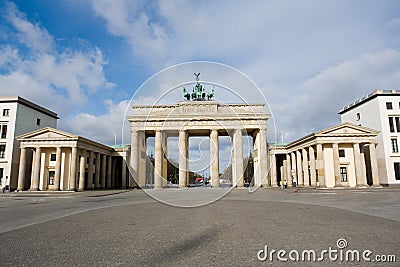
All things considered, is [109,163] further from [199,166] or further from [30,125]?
[199,166]

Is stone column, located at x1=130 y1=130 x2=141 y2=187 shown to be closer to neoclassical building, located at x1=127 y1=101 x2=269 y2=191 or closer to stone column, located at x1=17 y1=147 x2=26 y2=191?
neoclassical building, located at x1=127 y1=101 x2=269 y2=191

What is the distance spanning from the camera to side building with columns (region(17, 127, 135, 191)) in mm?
49938

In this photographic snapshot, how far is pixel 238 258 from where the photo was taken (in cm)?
676

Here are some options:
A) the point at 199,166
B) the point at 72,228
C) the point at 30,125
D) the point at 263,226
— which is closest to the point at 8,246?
the point at 72,228

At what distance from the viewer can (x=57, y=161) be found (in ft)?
164

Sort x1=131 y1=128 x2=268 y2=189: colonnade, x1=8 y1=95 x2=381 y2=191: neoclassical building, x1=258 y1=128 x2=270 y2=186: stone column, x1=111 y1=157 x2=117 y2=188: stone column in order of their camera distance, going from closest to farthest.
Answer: x1=8 y1=95 x2=381 y2=191: neoclassical building, x1=131 y1=128 x2=268 y2=189: colonnade, x1=258 y1=128 x2=270 y2=186: stone column, x1=111 y1=157 x2=117 y2=188: stone column

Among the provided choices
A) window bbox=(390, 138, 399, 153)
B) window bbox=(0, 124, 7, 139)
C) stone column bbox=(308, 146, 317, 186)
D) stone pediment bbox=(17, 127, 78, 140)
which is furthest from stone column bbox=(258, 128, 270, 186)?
window bbox=(0, 124, 7, 139)

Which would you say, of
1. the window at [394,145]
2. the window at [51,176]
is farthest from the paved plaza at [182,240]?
the window at [394,145]

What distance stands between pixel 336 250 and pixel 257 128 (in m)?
53.9

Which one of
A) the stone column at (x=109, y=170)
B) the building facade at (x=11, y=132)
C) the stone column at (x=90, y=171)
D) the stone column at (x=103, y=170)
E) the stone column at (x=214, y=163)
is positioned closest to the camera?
the building facade at (x=11, y=132)

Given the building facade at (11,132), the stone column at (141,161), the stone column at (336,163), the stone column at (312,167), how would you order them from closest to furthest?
the stone column at (336,163), the building facade at (11,132), the stone column at (312,167), the stone column at (141,161)

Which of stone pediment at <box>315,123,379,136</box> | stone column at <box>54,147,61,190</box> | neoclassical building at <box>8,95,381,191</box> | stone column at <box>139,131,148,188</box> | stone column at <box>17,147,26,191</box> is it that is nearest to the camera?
stone column at <box>17,147,26,191</box>

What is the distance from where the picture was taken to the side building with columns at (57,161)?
49938 mm

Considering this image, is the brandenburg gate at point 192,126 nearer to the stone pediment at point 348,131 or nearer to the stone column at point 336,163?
the stone column at point 336,163
